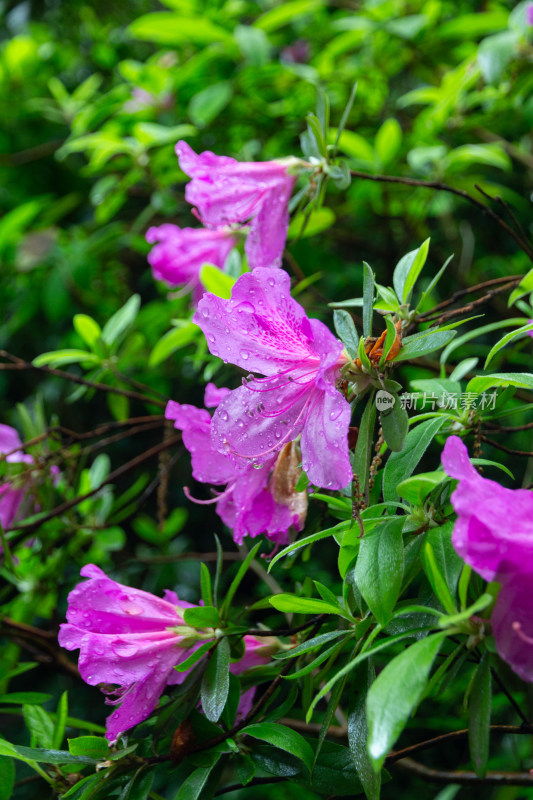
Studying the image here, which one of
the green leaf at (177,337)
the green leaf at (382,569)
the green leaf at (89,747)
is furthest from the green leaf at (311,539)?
the green leaf at (177,337)

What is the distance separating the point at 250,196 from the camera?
849 mm

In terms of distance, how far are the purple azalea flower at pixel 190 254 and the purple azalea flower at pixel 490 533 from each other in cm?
68

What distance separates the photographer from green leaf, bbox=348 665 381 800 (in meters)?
0.52

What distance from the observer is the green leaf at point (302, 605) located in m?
0.58

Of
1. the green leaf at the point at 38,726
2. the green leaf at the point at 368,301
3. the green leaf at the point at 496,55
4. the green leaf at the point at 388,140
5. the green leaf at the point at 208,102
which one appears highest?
the green leaf at the point at 368,301

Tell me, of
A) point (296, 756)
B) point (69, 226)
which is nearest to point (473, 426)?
point (296, 756)

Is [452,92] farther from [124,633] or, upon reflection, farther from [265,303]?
[124,633]

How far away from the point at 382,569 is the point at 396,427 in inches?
4.1

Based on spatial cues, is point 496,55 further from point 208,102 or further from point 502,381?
point 502,381

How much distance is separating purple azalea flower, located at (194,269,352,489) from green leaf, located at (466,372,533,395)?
0.38 ft

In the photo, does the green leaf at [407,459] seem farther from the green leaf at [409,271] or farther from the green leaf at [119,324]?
the green leaf at [119,324]

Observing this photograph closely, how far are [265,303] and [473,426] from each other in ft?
0.75

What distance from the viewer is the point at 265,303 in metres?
0.56

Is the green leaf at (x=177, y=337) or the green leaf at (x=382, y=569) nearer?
the green leaf at (x=382, y=569)
